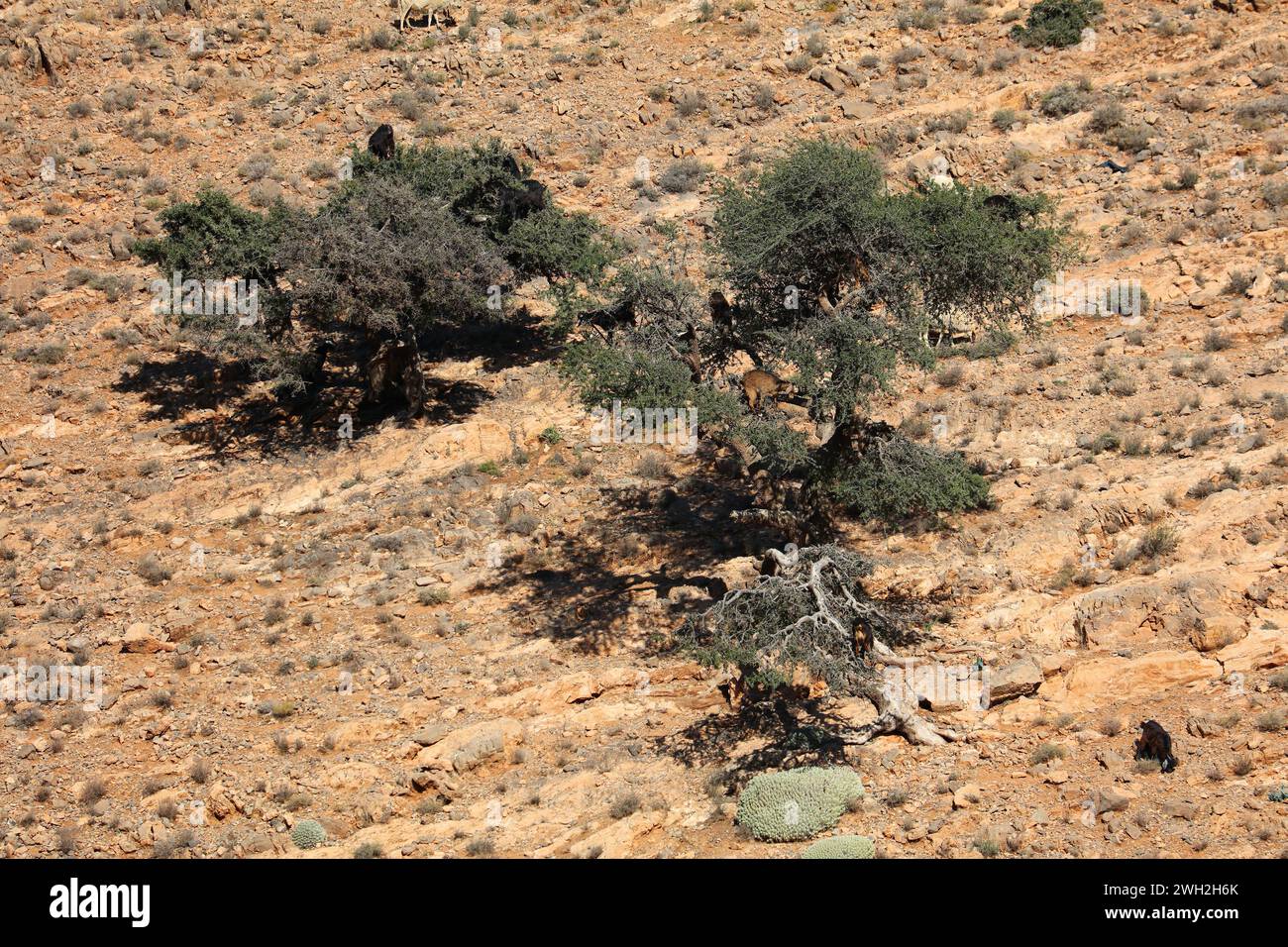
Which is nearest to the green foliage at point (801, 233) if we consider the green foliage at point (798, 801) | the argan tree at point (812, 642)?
the argan tree at point (812, 642)

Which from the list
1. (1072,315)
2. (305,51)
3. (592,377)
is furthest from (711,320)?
(305,51)

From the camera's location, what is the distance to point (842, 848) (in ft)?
53.7

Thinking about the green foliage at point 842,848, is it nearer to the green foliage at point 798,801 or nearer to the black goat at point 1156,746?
the green foliage at point 798,801

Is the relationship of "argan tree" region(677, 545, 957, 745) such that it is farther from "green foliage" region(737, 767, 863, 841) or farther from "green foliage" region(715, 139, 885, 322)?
"green foliage" region(715, 139, 885, 322)

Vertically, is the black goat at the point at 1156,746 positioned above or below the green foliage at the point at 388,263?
below

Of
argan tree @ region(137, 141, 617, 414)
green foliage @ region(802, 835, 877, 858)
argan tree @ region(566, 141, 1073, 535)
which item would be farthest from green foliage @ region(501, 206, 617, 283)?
green foliage @ region(802, 835, 877, 858)

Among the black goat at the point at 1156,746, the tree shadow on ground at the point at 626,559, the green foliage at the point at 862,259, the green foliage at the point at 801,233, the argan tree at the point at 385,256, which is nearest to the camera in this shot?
the black goat at the point at 1156,746

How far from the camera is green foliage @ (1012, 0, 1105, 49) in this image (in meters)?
37.4

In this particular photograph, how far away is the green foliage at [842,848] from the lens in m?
16.3

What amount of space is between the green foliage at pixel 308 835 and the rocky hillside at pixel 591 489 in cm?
13

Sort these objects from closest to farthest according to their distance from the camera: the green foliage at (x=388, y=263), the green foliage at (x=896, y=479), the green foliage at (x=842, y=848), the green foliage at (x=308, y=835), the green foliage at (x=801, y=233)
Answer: the green foliage at (x=842, y=848) < the green foliage at (x=308, y=835) < the green foliage at (x=896, y=479) < the green foliage at (x=801, y=233) < the green foliage at (x=388, y=263)

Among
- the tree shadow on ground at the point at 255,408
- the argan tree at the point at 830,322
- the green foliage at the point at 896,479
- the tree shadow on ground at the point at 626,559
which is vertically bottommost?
the tree shadow on ground at the point at 626,559

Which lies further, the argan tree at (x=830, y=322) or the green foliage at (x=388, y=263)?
the green foliage at (x=388, y=263)

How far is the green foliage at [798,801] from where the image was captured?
17.0 metres
